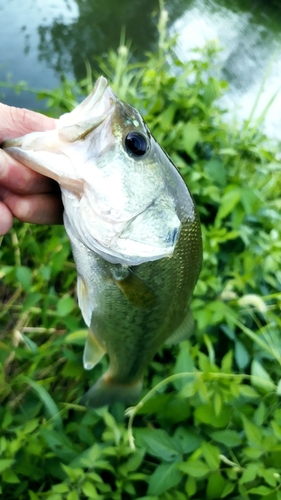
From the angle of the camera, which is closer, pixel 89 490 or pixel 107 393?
pixel 89 490

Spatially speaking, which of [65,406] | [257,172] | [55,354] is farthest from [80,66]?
[65,406]

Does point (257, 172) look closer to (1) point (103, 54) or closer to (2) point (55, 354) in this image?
(2) point (55, 354)

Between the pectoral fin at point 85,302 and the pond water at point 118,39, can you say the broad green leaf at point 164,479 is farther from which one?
the pond water at point 118,39

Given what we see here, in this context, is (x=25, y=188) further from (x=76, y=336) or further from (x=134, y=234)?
(x=76, y=336)

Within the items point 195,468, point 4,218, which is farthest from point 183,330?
point 4,218

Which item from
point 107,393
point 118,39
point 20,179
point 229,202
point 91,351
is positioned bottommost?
point 107,393

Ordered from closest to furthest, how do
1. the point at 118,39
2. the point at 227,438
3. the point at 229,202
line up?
the point at 227,438 < the point at 229,202 < the point at 118,39

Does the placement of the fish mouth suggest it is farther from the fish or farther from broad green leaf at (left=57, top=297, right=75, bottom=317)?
broad green leaf at (left=57, top=297, right=75, bottom=317)

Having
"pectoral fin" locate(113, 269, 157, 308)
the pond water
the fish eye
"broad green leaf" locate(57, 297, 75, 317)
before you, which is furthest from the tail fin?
the pond water
